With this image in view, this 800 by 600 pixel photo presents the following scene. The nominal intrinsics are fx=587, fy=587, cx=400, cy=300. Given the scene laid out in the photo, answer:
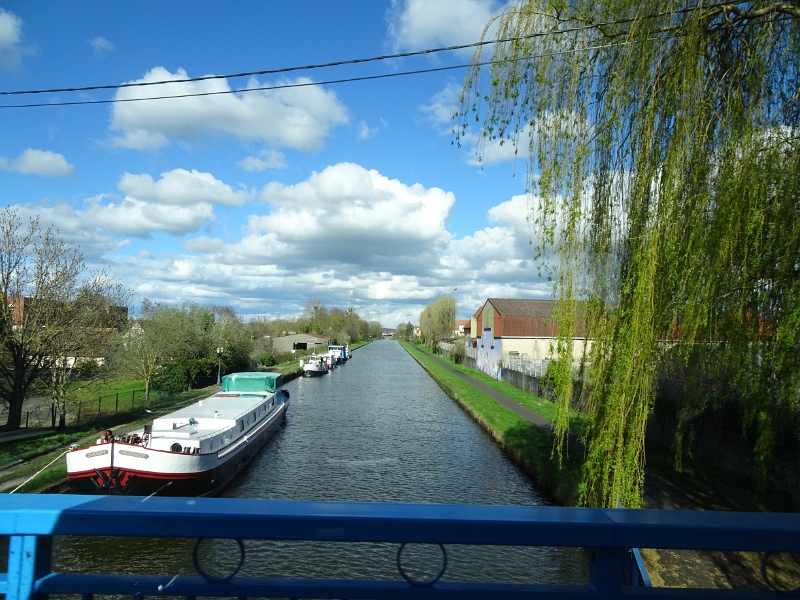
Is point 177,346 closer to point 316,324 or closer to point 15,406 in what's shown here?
point 15,406

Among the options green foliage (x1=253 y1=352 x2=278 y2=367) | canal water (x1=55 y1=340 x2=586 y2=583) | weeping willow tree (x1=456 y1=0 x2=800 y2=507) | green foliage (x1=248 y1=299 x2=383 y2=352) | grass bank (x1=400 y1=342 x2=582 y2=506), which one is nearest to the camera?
weeping willow tree (x1=456 y1=0 x2=800 y2=507)

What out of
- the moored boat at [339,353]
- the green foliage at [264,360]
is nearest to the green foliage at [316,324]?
the moored boat at [339,353]

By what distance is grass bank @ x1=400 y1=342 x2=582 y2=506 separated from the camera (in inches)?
581

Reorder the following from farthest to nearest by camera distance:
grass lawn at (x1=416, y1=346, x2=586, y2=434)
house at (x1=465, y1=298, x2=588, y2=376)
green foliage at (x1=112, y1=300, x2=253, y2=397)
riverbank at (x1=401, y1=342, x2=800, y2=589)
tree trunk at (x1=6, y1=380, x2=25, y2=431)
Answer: house at (x1=465, y1=298, x2=588, y2=376) → green foliage at (x1=112, y1=300, x2=253, y2=397) → grass lawn at (x1=416, y1=346, x2=586, y2=434) → tree trunk at (x1=6, y1=380, x2=25, y2=431) → riverbank at (x1=401, y1=342, x2=800, y2=589)

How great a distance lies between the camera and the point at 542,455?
17969 millimetres

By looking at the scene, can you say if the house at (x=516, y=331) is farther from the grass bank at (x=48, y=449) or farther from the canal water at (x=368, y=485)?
the grass bank at (x=48, y=449)

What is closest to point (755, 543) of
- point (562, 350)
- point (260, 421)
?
point (562, 350)

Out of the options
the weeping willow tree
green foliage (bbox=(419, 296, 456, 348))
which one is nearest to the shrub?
green foliage (bbox=(419, 296, 456, 348))

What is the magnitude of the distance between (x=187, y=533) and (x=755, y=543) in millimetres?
2122

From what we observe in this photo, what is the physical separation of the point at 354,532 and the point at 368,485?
1550 centimetres

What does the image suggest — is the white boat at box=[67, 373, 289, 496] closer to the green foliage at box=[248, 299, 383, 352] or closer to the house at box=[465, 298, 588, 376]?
the house at box=[465, 298, 588, 376]

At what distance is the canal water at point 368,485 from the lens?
9.63 m

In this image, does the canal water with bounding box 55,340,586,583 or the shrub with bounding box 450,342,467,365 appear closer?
the canal water with bounding box 55,340,586,583

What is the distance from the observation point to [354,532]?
2184 mm
